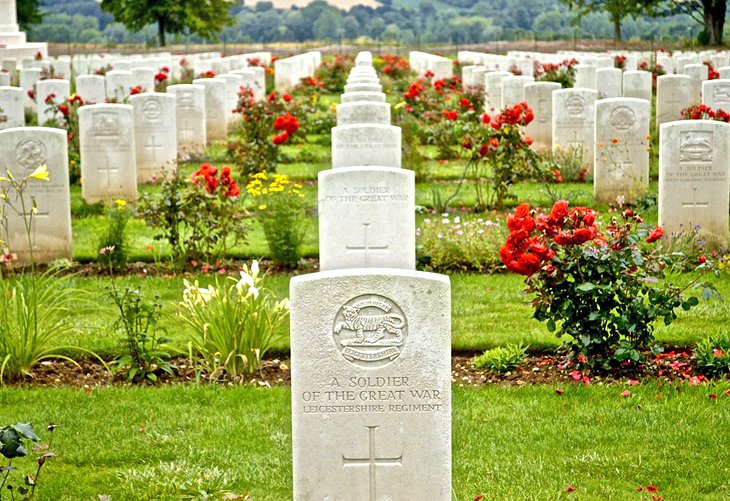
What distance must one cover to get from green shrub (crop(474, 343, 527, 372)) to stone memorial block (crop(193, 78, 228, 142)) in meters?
14.6

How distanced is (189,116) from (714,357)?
1324cm

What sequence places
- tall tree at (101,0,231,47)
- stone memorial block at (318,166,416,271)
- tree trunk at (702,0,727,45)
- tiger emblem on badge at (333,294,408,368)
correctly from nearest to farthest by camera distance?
tiger emblem on badge at (333,294,408,368), stone memorial block at (318,166,416,271), tree trunk at (702,0,727,45), tall tree at (101,0,231,47)

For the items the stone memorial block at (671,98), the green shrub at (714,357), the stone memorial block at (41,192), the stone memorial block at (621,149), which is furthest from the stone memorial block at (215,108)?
the green shrub at (714,357)

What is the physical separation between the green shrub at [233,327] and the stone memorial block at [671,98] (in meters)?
13.6

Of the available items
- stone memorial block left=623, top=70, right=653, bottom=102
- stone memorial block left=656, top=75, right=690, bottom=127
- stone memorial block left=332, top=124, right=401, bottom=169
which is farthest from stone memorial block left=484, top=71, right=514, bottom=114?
stone memorial block left=332, top=124, right=401, bottom=169

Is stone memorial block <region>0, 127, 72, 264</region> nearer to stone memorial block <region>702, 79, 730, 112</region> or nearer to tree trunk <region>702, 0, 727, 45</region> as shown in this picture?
stone memorial block <region>702, 79, 730, 112</region>

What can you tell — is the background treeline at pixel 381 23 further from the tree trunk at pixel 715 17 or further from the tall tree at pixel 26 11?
the tree trunk at pixel 715 17

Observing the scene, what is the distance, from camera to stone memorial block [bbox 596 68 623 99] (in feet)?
75.4

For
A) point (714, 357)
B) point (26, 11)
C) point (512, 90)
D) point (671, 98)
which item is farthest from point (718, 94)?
point (26, 11)

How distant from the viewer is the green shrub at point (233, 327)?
7.93 meters

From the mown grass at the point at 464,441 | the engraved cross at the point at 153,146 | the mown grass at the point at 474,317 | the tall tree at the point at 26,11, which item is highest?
the tall tree at the point at 26,11

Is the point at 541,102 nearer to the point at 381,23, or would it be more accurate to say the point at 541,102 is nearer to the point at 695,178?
the point at 695,178

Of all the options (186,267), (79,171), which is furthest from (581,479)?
(79,171)

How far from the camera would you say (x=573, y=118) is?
56.3 feet
